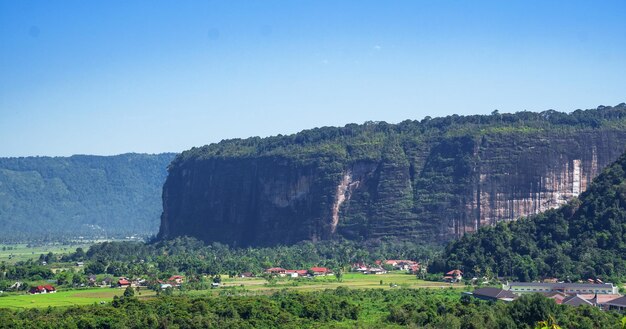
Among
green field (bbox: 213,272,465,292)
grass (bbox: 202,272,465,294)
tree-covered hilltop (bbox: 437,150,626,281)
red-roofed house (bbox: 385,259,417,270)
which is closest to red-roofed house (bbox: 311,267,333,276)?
grass (bbox: 202,272,465,294)

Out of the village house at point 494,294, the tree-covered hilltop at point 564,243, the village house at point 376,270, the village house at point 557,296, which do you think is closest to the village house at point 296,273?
the village house at point 376,270

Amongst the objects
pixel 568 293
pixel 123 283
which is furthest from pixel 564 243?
pixel 123 283

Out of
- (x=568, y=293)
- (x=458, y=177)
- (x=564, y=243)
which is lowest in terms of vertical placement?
(x=568, y=293)

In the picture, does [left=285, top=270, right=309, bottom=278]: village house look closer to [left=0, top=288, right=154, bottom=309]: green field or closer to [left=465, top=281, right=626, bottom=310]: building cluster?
[left=0, top=288, right=154, bottom=309]: green field

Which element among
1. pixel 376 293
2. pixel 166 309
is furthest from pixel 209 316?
pixel 376 293

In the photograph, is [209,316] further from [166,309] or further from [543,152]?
[543,152]

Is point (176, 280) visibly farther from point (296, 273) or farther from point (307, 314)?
point (307, 314)

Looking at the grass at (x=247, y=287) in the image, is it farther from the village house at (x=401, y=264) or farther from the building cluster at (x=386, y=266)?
the village house at (x=401, y=264)
